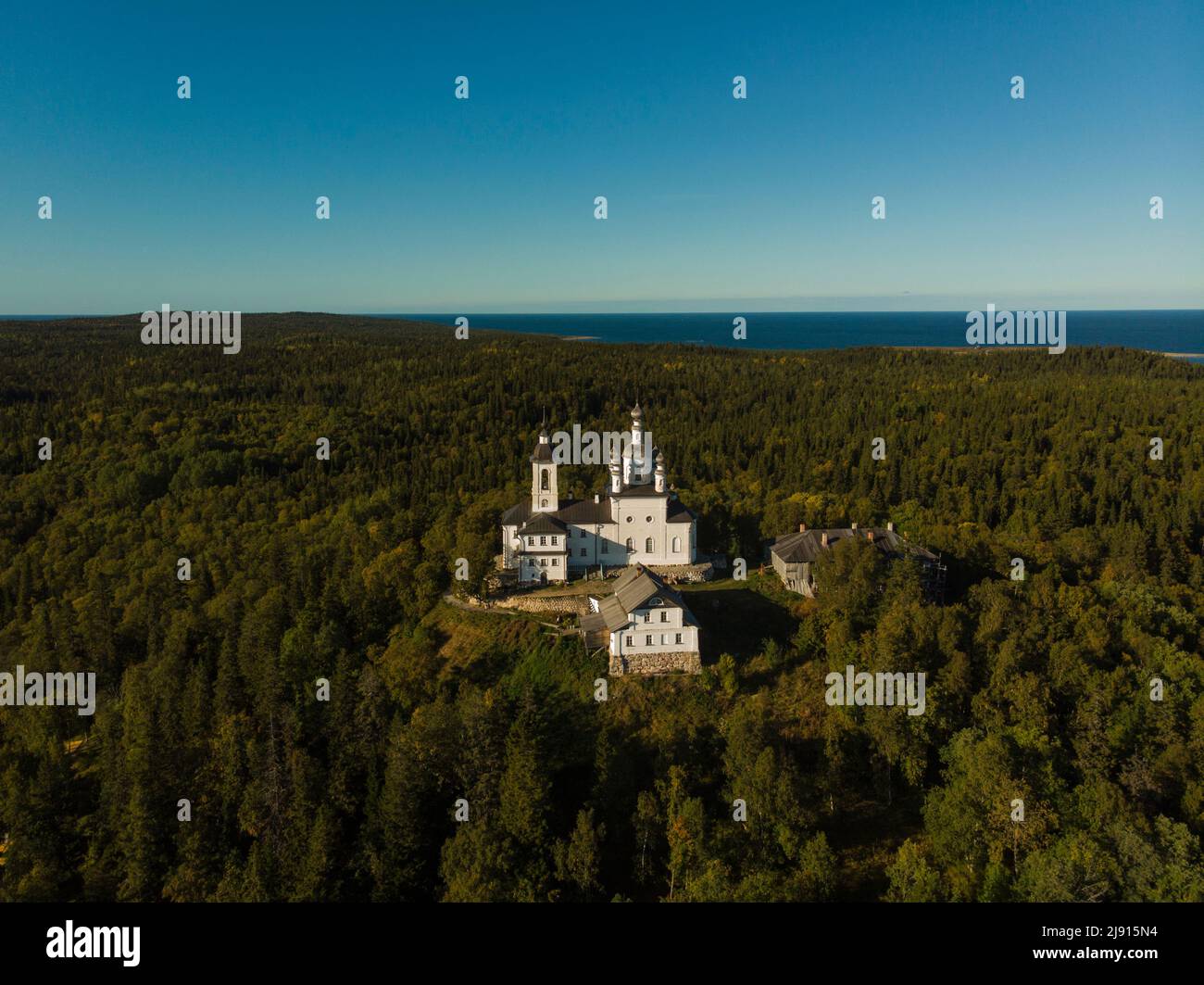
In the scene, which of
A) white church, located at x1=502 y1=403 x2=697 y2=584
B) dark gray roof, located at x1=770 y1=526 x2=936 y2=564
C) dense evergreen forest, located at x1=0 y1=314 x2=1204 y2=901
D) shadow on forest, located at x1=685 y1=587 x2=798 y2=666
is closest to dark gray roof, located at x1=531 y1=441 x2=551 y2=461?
white church, located at x1=502 y1=403 x2=697 y2=584

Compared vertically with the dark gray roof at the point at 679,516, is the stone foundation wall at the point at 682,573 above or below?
below

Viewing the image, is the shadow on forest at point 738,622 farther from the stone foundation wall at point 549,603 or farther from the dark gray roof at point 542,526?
the dark gray roof at point 542,526

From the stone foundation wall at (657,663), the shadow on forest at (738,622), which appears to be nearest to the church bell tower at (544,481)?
the shadow on forest at (738,622)

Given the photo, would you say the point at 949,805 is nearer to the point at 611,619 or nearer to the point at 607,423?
the point at 611,619

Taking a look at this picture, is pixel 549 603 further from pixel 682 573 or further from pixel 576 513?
pixel 682 573

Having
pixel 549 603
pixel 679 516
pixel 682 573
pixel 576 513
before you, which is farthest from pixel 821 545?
pixel 549 603

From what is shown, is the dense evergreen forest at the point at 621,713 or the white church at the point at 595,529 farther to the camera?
the white church at the point at 595,529
